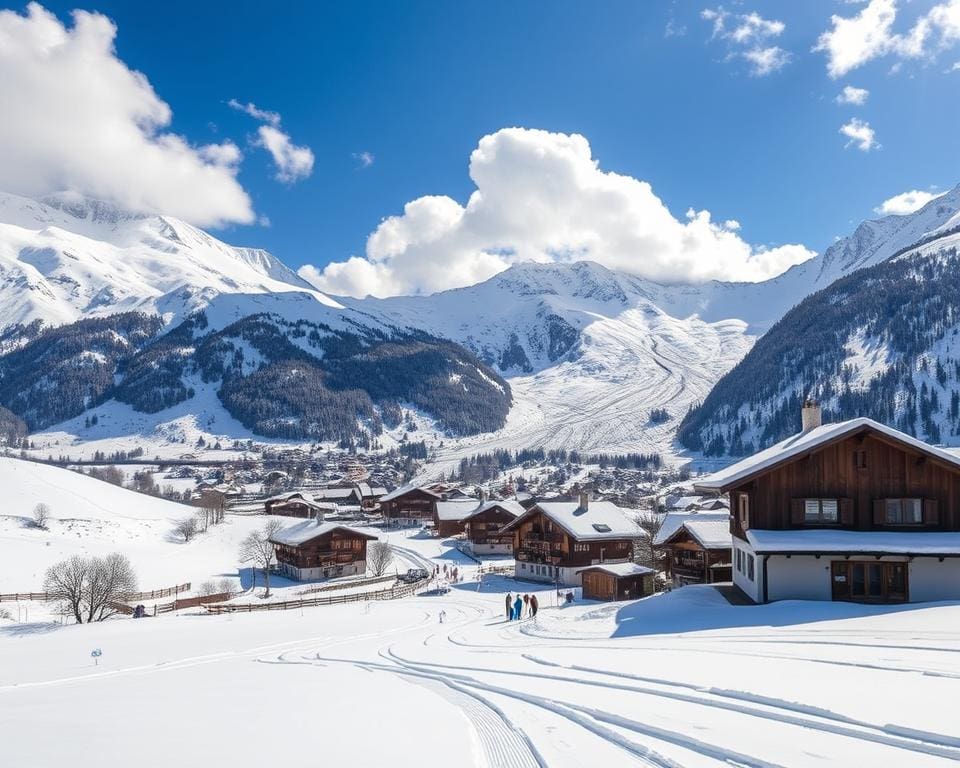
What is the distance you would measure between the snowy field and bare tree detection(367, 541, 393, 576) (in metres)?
50.7

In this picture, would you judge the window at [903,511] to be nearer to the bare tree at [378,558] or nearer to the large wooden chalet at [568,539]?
the large wooden chalet at [568,539]

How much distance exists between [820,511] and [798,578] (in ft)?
11.1

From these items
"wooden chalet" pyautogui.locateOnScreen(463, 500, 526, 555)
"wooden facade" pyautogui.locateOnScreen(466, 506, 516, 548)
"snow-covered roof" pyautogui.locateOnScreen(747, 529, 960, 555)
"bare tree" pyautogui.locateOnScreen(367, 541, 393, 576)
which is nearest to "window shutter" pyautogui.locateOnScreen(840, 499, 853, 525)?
"snow-covered roof" pyautogui.locateOnScreen(747, 529, 960, 555)

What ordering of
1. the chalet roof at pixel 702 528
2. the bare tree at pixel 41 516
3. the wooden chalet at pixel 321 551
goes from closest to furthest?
the chalet roof at pixel 702 528 < the wooden chalet at pixel 321 551 < the bare tree at pixel 41 516

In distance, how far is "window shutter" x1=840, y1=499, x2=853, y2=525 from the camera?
30312mm

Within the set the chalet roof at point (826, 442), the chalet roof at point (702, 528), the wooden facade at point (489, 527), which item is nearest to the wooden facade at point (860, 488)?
the chalet roof at point (826, 442)

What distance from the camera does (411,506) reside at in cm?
13150

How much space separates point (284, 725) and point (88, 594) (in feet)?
165

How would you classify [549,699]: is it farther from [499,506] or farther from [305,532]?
[499,506]

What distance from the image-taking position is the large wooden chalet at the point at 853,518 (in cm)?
2831

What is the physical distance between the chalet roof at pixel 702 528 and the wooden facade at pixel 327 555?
38745mm

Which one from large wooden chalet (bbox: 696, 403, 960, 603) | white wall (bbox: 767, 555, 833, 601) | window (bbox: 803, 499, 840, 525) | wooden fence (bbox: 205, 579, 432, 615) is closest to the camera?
large wooden chalet (bbox: 696, 403, 960, 603)

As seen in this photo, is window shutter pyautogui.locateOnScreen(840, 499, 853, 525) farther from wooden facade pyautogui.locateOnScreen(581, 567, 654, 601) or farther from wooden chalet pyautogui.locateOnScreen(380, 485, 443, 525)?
wooden chalet pyautogui.locateOnScreen(380, 485, 443, 525)

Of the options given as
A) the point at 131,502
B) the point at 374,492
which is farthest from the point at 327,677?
the point at 374,492
